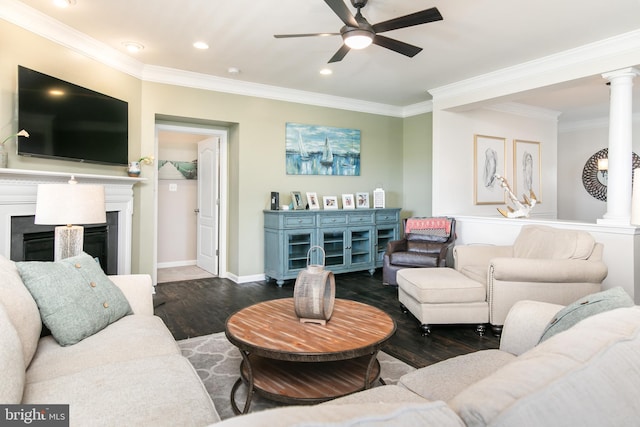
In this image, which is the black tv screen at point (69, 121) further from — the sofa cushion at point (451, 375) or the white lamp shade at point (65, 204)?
the sofa cushion at point (451, 375)

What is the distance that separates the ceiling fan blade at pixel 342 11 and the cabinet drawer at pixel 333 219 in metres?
2.85

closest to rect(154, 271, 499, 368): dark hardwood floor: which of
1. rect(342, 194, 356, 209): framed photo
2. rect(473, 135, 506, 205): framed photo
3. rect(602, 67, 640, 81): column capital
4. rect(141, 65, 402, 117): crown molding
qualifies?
rect(342, 194, 356, 209): framed photo

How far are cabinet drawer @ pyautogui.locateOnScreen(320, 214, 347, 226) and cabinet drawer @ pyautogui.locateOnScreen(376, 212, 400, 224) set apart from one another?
2.00 ft

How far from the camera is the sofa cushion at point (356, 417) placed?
0.48m

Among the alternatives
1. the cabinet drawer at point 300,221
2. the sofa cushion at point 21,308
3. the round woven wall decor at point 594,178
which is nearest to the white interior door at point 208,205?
the cabinet drawer at point 300,221

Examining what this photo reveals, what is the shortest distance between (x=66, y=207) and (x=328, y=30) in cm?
252

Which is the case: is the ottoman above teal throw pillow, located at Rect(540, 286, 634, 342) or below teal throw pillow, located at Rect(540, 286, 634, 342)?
below

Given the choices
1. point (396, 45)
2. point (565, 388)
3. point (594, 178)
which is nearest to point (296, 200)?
point (396, 45)

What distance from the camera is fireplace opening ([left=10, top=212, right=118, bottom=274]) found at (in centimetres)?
293

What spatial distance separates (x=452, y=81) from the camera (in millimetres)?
4883

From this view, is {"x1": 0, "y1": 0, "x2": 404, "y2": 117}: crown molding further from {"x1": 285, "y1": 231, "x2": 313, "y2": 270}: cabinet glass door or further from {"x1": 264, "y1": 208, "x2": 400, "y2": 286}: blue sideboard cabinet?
{"x1": 285, "y1": 231, "x2": 313, "y2": 270}: cabinet glass door

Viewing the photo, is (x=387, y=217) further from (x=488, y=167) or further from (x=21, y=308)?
(x=21, y=308)

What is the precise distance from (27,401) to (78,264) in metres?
0.95

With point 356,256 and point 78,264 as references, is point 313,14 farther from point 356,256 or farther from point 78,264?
point 356,256
